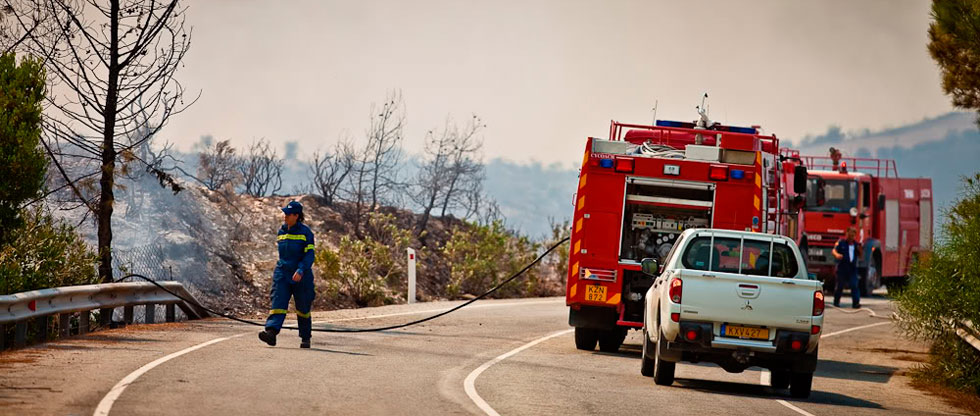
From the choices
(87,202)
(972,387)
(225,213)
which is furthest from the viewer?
(225,213)

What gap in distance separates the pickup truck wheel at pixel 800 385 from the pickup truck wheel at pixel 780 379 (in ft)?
2.29

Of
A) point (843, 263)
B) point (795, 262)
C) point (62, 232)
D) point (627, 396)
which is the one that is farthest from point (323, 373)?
point (843, 263)

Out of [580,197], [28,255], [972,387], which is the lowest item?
[972,387]

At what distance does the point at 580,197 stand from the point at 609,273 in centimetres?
112

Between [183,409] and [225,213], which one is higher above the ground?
[225,213]

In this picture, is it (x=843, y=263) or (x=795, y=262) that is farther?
(x=843, y=263)

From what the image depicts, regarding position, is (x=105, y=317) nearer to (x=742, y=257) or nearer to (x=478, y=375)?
(x=478, y=375)

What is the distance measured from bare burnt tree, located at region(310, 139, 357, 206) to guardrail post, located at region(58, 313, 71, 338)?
63.5 ft

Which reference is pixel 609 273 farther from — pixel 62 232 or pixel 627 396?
pixel 62 232

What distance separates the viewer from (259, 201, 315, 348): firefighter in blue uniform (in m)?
16.2

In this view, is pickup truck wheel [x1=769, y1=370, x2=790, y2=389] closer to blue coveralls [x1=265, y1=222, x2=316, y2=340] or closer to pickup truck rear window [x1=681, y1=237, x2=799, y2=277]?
pickup truck rear window [x1=681, y1=237, x2=799, y2=277]

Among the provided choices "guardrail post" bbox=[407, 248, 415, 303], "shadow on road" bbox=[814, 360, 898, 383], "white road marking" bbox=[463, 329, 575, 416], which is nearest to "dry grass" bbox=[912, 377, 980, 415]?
"shadow on road" bbox=[814, 360, 898, 383]

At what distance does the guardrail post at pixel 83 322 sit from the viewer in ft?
56.4

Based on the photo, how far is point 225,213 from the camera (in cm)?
3247
